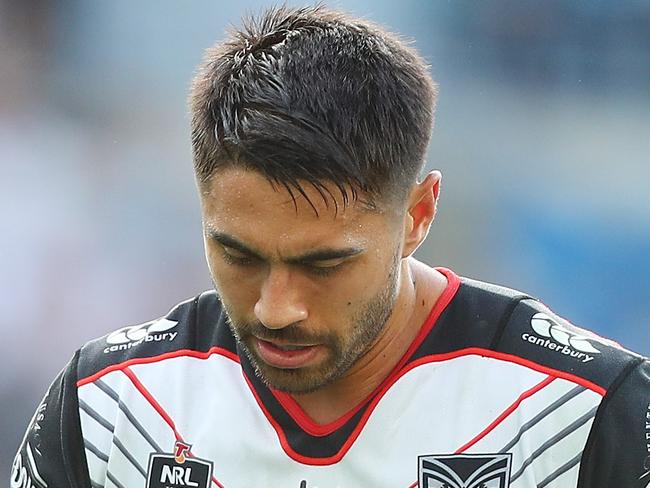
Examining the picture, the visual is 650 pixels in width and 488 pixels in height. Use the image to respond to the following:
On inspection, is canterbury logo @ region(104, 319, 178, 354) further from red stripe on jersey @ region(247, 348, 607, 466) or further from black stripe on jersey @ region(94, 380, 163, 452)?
red stripe on jersey @ region(247, 348, 607, 466)

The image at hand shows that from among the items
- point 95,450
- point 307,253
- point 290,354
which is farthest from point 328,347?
point 95,450

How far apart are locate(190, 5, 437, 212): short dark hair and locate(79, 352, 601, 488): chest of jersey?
394 millimetres

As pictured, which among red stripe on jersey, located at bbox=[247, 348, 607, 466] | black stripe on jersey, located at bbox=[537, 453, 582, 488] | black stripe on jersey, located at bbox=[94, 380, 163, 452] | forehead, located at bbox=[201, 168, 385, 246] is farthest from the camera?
black stripe on jersey, located at bbox=[94, 380, 163, 452]

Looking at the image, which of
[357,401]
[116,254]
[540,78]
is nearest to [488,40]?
[540,78]

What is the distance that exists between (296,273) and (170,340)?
0.51 m

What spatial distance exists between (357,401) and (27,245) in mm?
3314

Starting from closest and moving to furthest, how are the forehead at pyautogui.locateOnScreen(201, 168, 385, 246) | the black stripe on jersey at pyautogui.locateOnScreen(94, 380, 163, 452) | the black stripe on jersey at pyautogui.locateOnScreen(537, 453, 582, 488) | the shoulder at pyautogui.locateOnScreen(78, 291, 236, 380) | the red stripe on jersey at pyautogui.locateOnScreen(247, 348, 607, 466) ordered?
the forehead at pyautogui.locateOnScreen(201, 168, 385, 246) < the black stripe on jersey at pyautogui.locateOnScreen(537, 453, 582, 488) < the red stripe on jersey at pyautogui.locateOnScreen(247, 348, 607, 466) < the black stripe on jersey at pyautogui.locateOnScreen(94, 380, 163, 452) < the shoulder at pyautogui.locateOnScreen(78, 291, 236, 380)

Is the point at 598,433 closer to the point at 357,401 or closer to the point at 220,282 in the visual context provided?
the point at 357,401

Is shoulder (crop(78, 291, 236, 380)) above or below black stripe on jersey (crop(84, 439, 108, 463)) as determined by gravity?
above

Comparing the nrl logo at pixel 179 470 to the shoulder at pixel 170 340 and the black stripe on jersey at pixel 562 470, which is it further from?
the black stripe on jersey at pixel 562 470

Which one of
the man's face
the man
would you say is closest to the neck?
the man

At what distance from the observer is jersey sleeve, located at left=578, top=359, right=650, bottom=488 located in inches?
74.1

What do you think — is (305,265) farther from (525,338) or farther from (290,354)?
(525,338)

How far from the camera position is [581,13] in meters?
5.38
